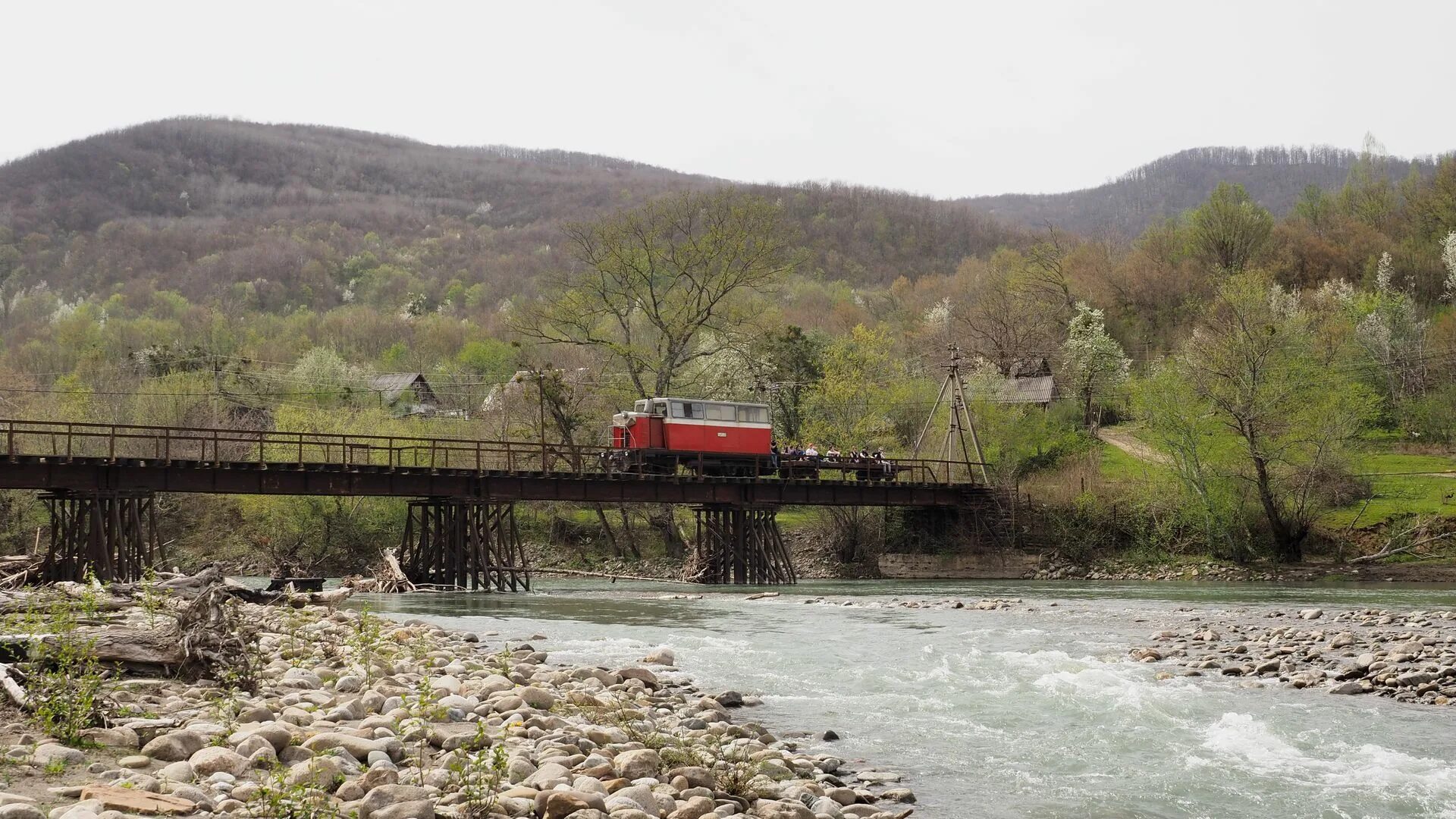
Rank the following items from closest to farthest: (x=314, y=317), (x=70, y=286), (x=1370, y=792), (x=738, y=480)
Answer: (x=1370, y=792)
(x=738, y=480)
(x=314, y=317)
(x=70, y=286)

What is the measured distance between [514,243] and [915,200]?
62047mm

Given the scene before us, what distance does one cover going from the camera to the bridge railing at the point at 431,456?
44.8 m

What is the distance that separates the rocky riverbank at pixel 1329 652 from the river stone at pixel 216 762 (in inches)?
519

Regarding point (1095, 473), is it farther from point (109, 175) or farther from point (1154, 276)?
point (109, 175)

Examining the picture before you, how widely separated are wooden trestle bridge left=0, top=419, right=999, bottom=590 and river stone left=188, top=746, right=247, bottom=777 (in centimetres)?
2460

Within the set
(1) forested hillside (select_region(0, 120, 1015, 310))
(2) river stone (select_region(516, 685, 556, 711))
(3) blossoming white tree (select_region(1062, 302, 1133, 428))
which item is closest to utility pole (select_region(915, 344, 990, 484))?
(3) blossoming white tree (select_region(1062, 302, 1133, 428))

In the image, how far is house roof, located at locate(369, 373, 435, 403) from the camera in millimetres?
101188

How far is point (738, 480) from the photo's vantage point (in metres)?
49.8

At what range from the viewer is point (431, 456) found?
52.0m

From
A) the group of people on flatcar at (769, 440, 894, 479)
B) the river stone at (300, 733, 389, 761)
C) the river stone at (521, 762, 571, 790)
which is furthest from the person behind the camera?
the group of people on flatcar at (769, 440, 894, 479)

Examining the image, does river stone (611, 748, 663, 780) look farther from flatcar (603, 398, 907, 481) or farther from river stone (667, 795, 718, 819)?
flatcar (603, 398, 907, 481)

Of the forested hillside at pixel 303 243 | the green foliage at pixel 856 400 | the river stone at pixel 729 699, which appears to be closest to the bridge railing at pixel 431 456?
the green foliage at pixel 856 400

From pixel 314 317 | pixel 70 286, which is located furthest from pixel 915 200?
pixel 70 286

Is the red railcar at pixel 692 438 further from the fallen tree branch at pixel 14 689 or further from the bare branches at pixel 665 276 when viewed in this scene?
the fallen tree branch at pixel 14 689
